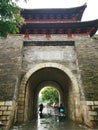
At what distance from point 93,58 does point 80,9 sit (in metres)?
4.35

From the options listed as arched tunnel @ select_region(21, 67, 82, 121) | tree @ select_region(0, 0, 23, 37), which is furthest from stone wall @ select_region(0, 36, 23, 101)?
tree @ select_region(0, 0, 23, 37)

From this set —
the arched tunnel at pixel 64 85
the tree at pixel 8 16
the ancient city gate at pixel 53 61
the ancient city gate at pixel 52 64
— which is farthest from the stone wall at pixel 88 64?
the tree at pixel 8 16

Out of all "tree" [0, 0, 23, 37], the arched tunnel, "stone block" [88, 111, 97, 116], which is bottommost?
"stone block" [88, 111, 97, 116]

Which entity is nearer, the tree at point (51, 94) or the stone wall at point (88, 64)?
the stone wall at point (88, 64)

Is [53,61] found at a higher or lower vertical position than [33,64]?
higher

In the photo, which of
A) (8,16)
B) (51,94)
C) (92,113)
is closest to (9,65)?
(8,16)

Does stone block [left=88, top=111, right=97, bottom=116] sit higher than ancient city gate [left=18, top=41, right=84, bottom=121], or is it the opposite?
ancient city gate [left=18, top=41, right=84, bottom=121]

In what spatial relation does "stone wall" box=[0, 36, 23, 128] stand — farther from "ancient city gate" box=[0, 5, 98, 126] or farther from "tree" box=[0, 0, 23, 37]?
"tree" box=[0, 0, 23, 37]

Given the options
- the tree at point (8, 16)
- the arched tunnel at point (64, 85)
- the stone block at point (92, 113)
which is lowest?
the stone block at point (92, 113)

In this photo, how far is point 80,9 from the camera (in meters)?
11.4

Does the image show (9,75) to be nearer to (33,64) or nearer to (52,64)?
(33,64)

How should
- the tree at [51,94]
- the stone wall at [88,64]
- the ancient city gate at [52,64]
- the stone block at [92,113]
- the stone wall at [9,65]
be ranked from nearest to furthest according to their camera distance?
the stone block at [92,113], the stone wall at [9,65], the stone wall at [88,64], the ancient city gate at [52,64], the tree at [51,94]

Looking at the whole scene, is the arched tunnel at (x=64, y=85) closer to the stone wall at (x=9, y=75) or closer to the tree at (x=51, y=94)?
the stone wall at (x=9, y=75)

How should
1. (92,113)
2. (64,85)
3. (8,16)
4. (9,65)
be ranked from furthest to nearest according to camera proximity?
(64,85) < (9,65) < (92,113) < (8,16)
